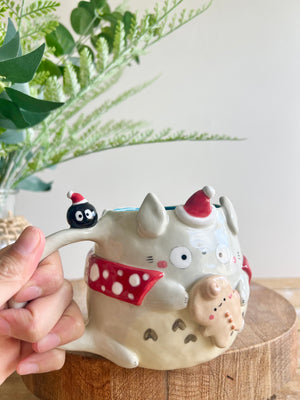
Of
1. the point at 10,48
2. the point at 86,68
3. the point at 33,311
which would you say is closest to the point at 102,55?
the point at 86,68


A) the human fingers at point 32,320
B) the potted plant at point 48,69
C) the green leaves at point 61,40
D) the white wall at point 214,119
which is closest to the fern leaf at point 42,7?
the potted plant at point 48,69

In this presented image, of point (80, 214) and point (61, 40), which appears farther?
point (61, 40)

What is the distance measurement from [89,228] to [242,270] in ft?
0.51

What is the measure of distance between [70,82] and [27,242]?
0.21m

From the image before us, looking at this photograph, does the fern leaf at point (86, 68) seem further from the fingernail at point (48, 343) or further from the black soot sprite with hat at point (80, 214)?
the fingernail at point (48, 343)

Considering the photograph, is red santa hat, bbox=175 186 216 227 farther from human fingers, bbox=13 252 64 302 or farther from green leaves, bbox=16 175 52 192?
green leaves, bbox=16 175 52 192

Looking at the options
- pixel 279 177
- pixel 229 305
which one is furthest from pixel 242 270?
pixel 279 177

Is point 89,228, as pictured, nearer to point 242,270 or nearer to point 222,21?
point 242,270

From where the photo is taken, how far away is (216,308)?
0.38 meters

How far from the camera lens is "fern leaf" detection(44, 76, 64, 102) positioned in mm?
479

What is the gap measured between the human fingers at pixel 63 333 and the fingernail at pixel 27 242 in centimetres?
8

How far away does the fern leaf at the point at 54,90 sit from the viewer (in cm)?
48

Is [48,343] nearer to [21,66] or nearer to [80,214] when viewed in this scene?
[80,214]

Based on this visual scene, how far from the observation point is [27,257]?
0.35 metres
